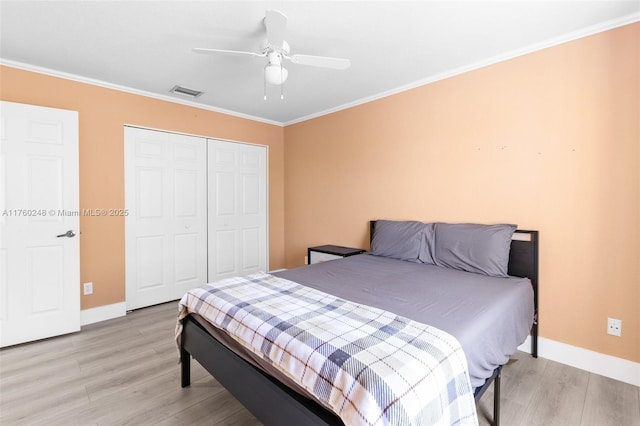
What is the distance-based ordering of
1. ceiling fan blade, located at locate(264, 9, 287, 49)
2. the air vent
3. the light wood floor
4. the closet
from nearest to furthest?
the light wood floor, ceiling fan blade, located at locate(264, 9, 287, 49), the air vent, the closet

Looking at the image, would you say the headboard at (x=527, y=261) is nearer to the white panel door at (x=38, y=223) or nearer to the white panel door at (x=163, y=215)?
the white panel door at (x=163, y=215)

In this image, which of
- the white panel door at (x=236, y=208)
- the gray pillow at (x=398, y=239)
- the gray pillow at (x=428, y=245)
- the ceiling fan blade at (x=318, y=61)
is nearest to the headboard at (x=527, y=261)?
the gray pillow at (x=428, y=245)

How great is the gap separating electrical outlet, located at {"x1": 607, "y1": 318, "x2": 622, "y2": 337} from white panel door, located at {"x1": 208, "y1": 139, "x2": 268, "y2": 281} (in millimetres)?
3849

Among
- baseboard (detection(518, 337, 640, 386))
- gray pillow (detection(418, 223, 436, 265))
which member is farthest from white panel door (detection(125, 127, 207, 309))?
baseboard (detection(518, 337, 640, 386))

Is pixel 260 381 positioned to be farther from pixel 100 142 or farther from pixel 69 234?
pixel 100 142

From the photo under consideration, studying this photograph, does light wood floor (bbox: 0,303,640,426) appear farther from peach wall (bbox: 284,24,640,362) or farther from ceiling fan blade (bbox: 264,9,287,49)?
ceiling fan blade (bbox: 264,9,287,49)

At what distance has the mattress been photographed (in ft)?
4.65

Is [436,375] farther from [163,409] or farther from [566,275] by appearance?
[566,275]

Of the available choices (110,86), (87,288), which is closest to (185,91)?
(110,86)

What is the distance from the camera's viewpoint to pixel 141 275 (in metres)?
3.45

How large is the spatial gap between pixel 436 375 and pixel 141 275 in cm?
341

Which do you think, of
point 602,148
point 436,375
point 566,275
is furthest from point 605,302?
point 436,375

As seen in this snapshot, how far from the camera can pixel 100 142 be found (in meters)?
3.14

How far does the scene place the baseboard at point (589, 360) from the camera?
2.03m
